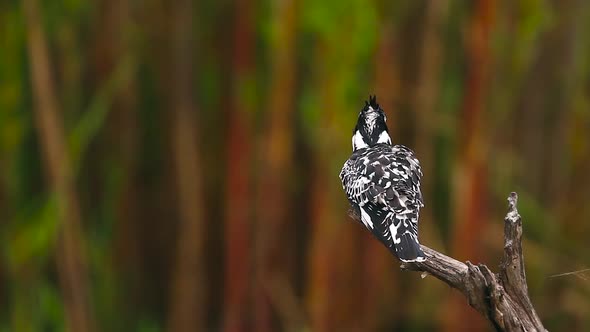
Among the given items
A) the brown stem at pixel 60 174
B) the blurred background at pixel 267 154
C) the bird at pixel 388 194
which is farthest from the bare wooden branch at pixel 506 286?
the brown stem at pixel 60 174

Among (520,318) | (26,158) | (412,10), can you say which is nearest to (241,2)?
(412,10)

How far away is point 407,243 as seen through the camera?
60.0 inches

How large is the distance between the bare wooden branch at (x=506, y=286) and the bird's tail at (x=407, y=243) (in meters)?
0.09

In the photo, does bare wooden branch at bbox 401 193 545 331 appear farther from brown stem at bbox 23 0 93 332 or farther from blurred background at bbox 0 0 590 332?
brown stem at bbox 23 0 93 332

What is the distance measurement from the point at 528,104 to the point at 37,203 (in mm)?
1647

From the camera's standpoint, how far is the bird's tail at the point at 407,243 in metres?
1.46

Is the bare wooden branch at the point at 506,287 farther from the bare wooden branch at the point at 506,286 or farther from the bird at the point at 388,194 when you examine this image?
the bird at the point at 388,194

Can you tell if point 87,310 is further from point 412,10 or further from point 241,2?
point 412,10

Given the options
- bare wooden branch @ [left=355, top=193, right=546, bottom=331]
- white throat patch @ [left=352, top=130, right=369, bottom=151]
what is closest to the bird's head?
white throat patch @ [left=352, top=130, right=369, bottom=151]

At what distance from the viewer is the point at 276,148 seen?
2.79 metres

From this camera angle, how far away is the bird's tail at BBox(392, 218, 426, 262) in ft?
4.80

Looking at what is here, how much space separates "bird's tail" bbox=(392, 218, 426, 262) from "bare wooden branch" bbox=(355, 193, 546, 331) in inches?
3.4

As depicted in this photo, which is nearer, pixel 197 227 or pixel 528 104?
pixel 197 227

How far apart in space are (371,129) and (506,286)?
93cm
